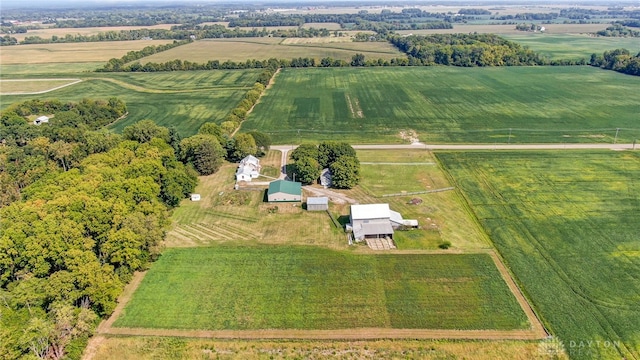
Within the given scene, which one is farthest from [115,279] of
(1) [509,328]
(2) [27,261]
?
(1) [509,328]

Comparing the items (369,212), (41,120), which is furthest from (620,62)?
(41,120)

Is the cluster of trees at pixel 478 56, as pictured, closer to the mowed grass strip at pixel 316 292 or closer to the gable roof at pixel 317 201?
the gable roof at pixel 317 201

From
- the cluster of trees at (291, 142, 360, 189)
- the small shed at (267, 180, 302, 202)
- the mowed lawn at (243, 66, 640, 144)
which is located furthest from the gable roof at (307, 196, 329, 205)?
the mowed lawn at (243, 66, 640, 144)

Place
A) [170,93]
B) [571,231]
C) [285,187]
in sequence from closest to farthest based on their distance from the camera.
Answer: [571,231], [285,187], [170,93]

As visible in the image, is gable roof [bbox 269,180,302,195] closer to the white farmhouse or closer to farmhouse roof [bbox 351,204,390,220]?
the white farmhouse

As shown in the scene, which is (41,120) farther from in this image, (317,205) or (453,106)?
(453,106)

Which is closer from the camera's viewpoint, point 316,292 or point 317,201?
point 316,292

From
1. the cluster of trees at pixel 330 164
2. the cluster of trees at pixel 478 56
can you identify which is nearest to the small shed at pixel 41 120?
the cluster of trees at pixel 330 164
